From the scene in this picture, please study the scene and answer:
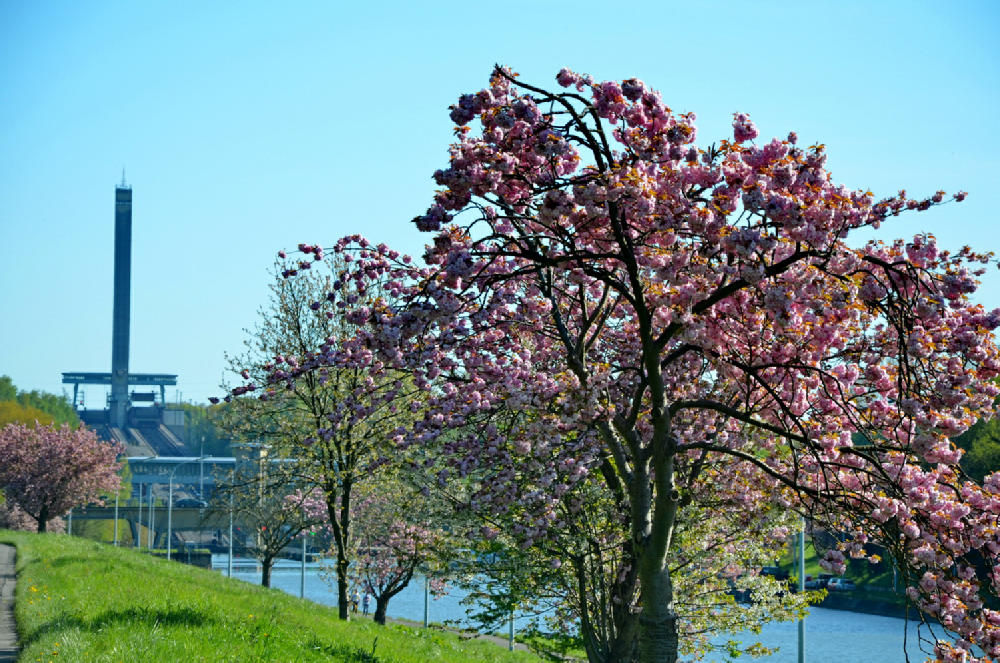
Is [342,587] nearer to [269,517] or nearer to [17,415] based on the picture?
[269,517]

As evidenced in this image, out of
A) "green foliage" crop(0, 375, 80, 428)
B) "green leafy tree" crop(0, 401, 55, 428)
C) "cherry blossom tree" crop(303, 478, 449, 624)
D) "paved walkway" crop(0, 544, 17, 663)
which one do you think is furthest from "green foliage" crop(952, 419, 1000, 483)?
"green foliage" crop(0, 375, 80, 428)

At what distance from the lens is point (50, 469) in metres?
46.9

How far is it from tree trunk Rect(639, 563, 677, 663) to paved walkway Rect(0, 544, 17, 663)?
22.2ft

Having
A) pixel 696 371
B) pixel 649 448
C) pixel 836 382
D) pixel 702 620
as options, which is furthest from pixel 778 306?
pixel 702 620

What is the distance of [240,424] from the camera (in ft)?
79.4

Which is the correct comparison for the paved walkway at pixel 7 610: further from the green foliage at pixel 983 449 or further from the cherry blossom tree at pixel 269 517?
the green foliage at pixel 983 449

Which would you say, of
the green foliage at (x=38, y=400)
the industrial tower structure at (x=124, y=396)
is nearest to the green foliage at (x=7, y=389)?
the green foliage at (x=38, y=400)

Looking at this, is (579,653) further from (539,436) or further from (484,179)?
(484,179)

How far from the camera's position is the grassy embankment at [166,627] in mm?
9328

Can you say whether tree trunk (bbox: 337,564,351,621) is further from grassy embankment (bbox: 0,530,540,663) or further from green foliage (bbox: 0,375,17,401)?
green foliage (bbox: 0,375,17,401)

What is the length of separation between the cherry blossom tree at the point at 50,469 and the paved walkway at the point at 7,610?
22.3 metres

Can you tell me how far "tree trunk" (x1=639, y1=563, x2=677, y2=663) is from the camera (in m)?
9.39

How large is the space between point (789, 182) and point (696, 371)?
17.9 ft

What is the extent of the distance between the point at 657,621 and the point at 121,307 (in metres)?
165
